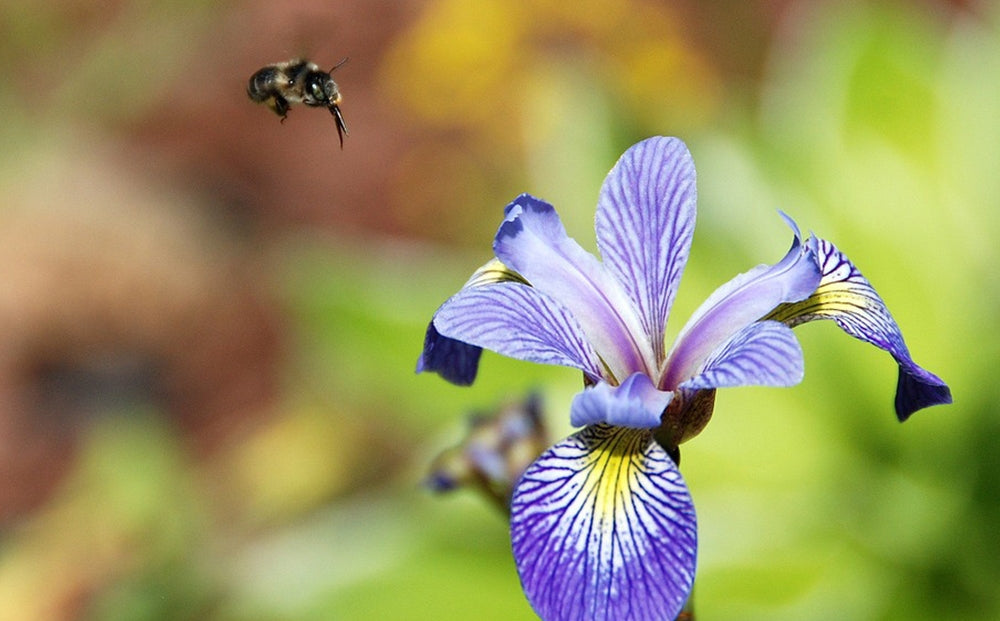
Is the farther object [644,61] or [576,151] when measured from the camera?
[644,61]

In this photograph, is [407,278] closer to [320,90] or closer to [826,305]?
[320,90]

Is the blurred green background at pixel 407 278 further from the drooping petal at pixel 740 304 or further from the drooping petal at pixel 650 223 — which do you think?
the drooping petal at pixel 740 304

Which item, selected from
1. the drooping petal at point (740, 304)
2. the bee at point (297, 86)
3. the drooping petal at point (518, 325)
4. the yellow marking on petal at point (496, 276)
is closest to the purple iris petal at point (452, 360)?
the yellow marking on petal at point (496, 276)

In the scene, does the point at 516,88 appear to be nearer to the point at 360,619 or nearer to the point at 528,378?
the point at 528,378

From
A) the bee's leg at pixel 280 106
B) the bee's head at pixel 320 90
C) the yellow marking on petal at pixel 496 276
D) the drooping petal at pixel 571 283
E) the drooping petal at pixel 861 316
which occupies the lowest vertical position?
the drooping petal at pixel 861 316

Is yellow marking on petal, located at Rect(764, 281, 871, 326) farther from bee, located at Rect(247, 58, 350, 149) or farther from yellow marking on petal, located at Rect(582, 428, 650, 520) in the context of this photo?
bee, located at Rect(247, 58, 350, 149)

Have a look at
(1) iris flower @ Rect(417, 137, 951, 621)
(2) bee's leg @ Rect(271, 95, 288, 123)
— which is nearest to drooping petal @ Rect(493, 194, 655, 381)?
(1) iris flower @ Rect(417, 137, 951, 621)

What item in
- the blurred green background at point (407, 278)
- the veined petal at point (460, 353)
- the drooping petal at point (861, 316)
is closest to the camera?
the drooping petal at point (861, 316)

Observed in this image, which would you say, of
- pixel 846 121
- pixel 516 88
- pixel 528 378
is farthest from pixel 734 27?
pixel 528 378
